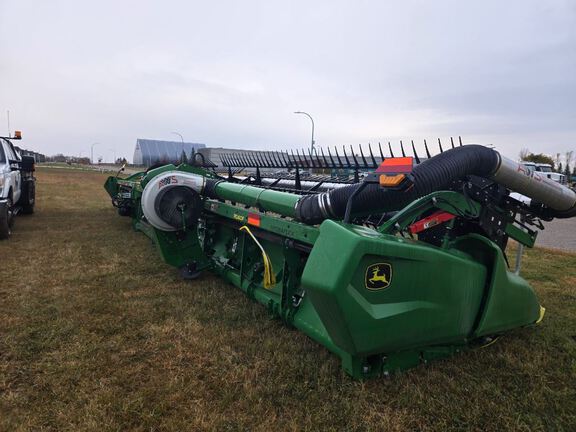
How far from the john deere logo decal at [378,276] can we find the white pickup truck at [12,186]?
6.22 meters

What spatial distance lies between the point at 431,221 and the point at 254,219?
1479 mm

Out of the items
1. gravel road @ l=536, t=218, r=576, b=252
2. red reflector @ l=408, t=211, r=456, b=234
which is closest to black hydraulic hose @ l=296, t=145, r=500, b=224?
red reflector @ l=408, t=211, r=456, b=234

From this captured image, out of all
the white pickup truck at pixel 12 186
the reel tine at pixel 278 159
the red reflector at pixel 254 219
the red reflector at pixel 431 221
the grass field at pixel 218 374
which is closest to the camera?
the grass field at pixel 218 374

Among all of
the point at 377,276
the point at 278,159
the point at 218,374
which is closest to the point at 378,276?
the point at 377,276

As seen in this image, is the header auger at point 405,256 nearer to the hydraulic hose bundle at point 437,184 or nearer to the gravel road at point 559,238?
the hydraulic hose bundle at point 437,184

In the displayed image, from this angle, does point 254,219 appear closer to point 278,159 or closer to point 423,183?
point 423,183

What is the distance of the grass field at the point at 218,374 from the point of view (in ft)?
7.32

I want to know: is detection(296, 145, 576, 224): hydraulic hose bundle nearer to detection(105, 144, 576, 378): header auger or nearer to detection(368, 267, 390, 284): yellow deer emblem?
detection(105, 144, 576, 378): header auger

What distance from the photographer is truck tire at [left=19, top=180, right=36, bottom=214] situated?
886cm

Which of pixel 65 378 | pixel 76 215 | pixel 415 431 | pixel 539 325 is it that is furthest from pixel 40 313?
pixel 76 215

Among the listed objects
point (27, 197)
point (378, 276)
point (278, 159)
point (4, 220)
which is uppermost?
point (278, 159)

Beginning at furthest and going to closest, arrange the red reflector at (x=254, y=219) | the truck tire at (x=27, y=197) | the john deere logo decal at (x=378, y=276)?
the truck tire at (x=27, y=197) < the red reflector at (x=254, y=219) < the john deere logo decal at (x=378, y=276)

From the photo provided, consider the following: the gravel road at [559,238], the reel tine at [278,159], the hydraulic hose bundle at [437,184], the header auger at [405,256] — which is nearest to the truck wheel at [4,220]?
the reel tine at [278,159]

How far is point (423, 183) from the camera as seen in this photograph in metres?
2.31
